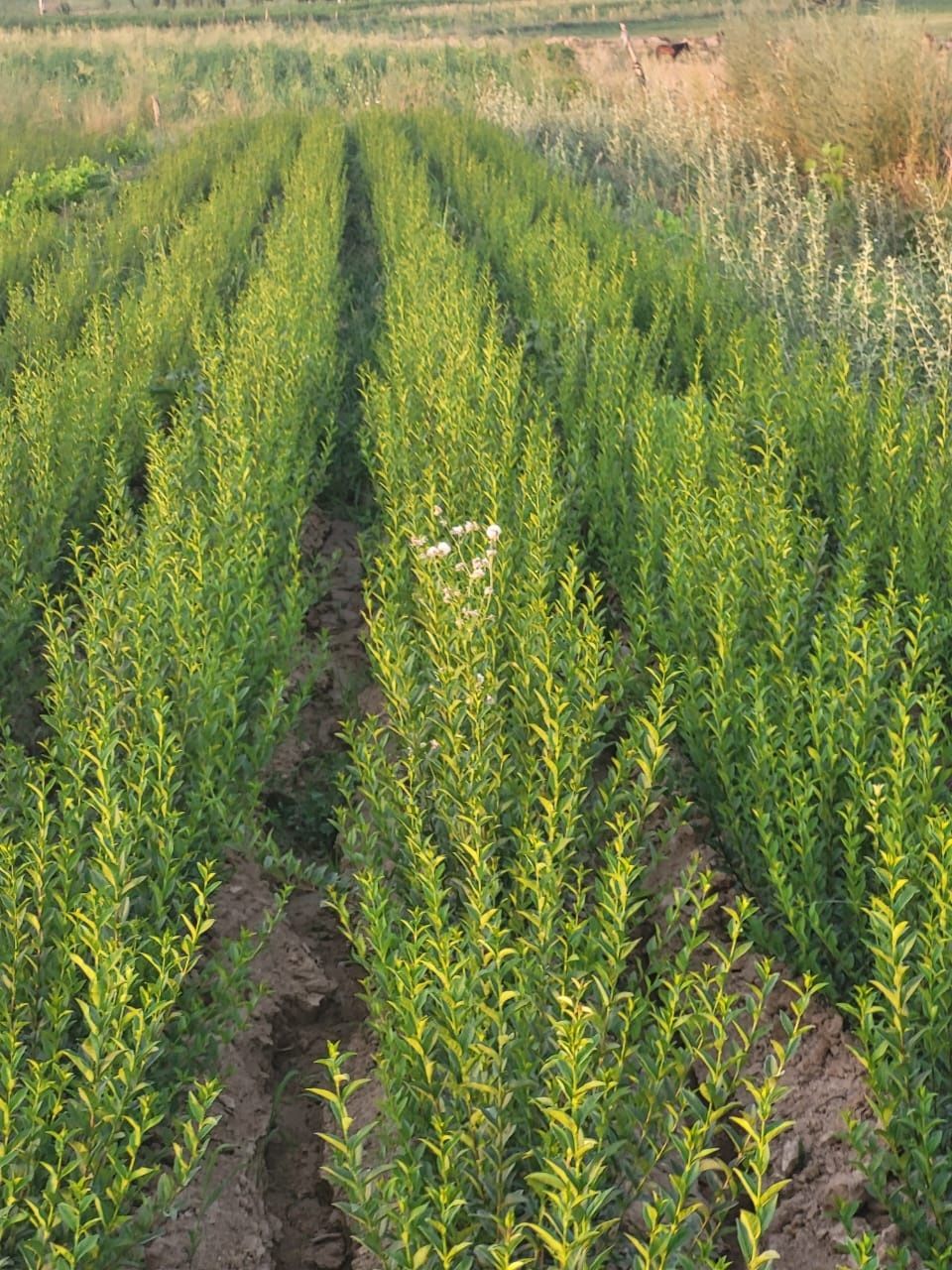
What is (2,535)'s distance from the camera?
4629 millimetres

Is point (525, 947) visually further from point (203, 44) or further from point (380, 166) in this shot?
point (203, 44)

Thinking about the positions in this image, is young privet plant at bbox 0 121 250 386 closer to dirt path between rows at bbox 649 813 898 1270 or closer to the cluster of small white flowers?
the cluster of small white flowers

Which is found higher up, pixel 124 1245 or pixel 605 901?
pixel 605 901

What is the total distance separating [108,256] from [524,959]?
900cm

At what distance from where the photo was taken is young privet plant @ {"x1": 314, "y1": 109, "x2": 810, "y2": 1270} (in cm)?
199

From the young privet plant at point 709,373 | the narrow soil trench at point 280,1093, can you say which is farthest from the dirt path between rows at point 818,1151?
the young privet plant at point 709,373

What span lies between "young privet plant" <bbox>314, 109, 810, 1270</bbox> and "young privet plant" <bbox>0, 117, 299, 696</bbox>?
1179mm

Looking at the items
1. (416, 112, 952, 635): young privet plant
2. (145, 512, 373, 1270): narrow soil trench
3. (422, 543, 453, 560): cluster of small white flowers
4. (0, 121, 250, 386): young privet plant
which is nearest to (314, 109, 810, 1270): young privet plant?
(422, 543, 453, 560): cluster of small white flowers

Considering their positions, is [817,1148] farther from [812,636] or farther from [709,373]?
[709,373]

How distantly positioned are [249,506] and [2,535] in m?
0.84

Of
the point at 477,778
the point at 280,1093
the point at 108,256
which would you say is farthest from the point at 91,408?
the point at 108,256

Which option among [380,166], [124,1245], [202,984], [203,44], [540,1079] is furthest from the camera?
[203,44]

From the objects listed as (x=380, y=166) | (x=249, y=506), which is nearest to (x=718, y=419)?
(x=249, y=506)

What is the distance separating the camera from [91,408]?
579 cm
